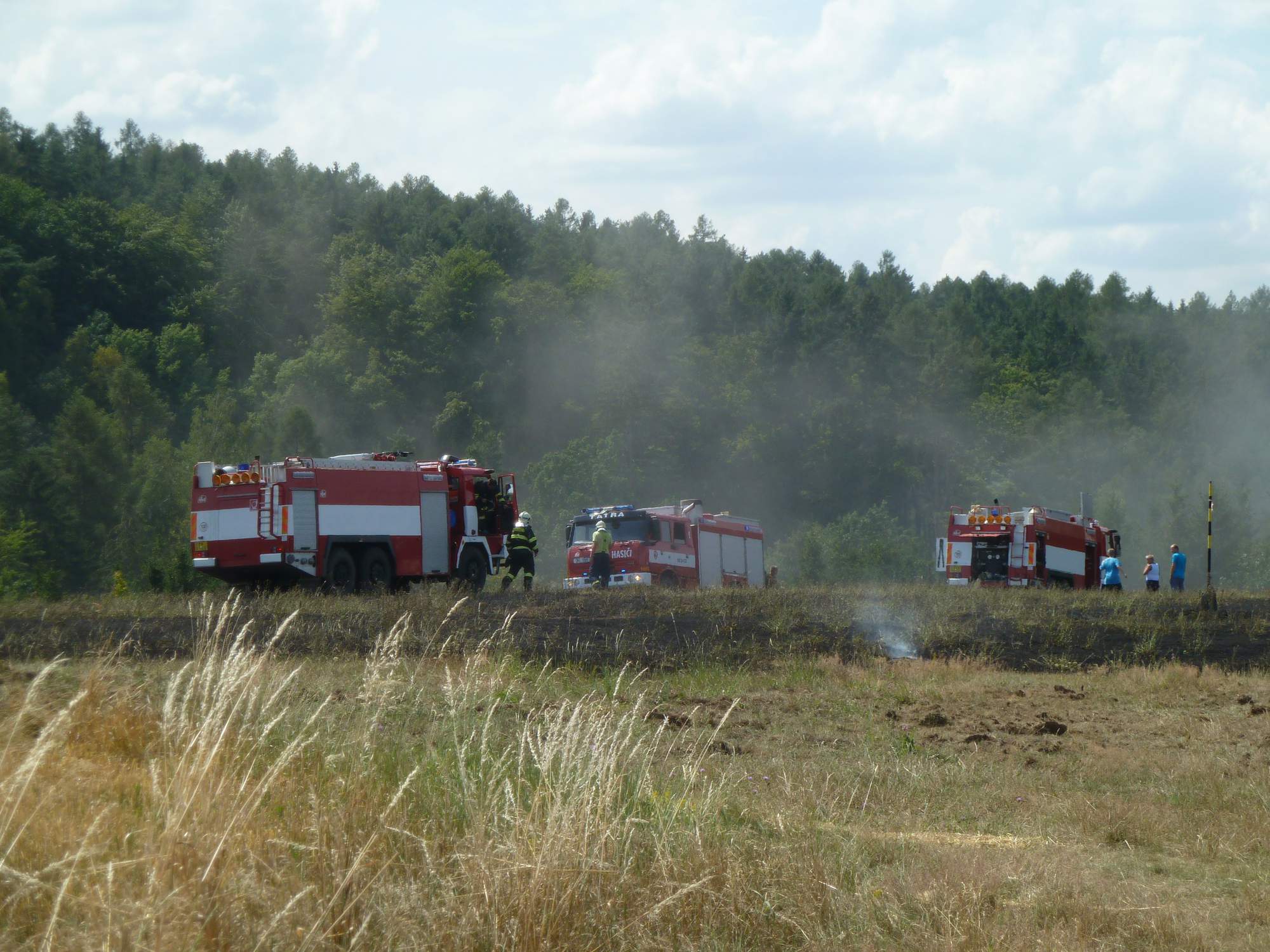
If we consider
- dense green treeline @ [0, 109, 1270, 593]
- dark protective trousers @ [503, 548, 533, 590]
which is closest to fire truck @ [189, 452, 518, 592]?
dark protective trousers @ [503, 548, 533, 590]

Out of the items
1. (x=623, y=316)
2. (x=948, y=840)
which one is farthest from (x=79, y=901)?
(x=623, y=316)

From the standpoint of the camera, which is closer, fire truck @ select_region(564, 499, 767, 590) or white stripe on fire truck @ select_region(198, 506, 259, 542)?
white stripe on fire truck @ select_region(198, 506, 259, 542)

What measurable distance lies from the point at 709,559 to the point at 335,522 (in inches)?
529

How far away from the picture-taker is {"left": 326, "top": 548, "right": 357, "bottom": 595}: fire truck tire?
79.6ft

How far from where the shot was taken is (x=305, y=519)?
23.8 metres

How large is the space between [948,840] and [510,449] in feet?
262

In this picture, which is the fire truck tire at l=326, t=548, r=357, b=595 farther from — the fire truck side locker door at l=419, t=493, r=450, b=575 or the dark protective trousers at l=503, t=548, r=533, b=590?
the dark protective trousers at l=503, t=548, r=533, b=590

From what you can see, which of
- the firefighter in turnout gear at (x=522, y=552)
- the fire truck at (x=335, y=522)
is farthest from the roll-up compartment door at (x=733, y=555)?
the firefighter in turnout gear at (x=522, y=552)

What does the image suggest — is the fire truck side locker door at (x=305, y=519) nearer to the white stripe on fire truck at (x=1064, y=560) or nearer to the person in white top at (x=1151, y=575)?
the person in white top at (x=1151, y=575)

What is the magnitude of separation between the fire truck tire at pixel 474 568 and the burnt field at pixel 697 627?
488 centimetres

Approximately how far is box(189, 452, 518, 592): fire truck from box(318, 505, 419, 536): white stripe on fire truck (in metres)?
0.02

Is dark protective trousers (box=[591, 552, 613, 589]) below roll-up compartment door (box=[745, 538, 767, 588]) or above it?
above

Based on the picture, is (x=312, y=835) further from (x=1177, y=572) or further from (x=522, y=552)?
(x=1177, y=572)

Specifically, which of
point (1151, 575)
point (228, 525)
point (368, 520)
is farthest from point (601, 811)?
point (1151, 575)
